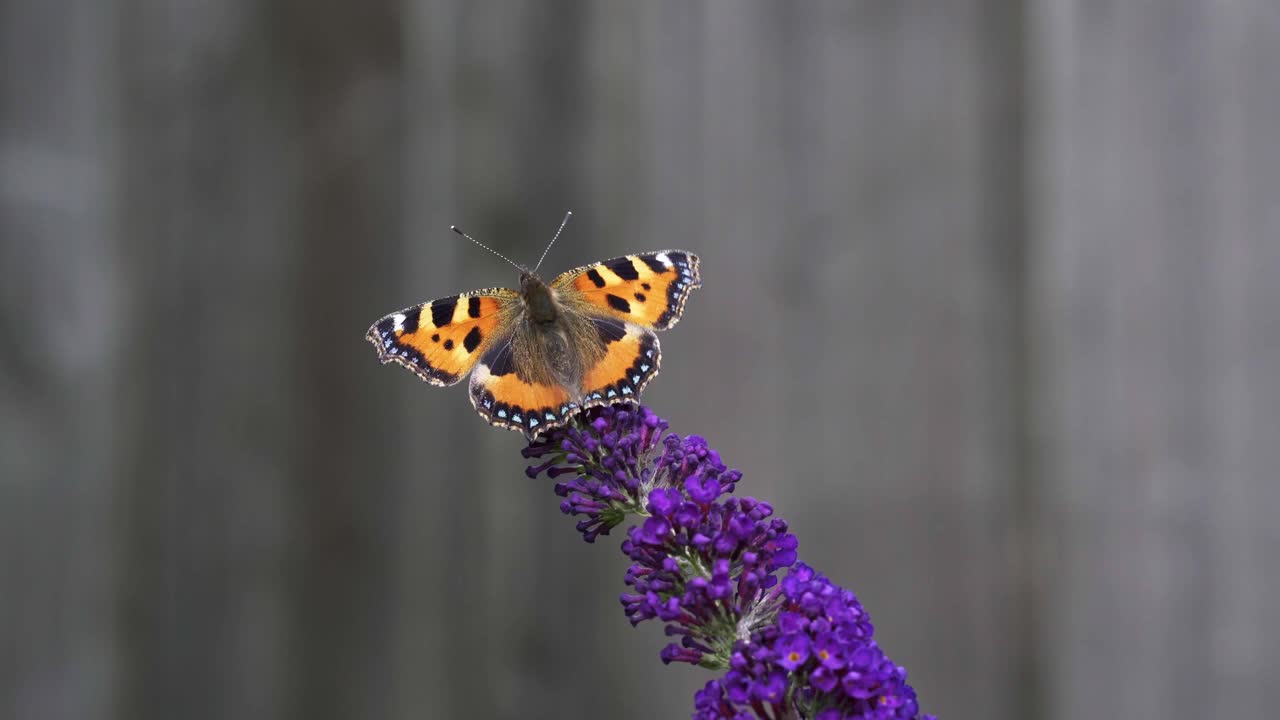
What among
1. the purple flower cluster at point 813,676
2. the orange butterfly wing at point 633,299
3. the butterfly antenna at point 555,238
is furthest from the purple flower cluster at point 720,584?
the butterfly antenna at point 555,238

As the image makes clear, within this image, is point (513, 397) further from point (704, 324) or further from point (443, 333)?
point (704, 324)

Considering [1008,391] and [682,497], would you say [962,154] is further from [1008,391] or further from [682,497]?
[682,497]

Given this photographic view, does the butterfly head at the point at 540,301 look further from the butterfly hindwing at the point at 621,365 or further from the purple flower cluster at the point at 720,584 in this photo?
the purple flower cluster at the point at 720,584

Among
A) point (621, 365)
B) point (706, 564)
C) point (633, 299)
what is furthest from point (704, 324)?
point (706, 564)

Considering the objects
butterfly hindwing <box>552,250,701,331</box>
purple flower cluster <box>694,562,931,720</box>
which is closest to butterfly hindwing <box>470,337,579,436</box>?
butterfly hindwing <box>552,250,701,331</box>

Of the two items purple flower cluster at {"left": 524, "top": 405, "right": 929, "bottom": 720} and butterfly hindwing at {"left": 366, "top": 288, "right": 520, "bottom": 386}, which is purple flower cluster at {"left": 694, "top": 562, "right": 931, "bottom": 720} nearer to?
purple flower cluster at {"left": 524, "top": 405, "right": 929, "bottom": 720}

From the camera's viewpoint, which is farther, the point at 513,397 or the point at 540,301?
the point at 540,301

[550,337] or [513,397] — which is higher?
[550,337]
